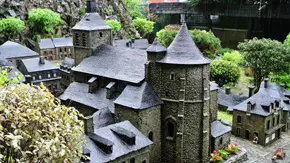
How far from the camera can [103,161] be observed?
26.9 metres

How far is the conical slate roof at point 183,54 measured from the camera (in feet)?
109

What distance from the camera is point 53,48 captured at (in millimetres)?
80688

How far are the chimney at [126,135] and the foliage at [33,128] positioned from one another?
46.0 feet

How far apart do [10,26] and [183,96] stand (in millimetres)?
61411

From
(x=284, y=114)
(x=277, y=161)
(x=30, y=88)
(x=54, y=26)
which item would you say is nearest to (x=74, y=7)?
(x=54, y=26)

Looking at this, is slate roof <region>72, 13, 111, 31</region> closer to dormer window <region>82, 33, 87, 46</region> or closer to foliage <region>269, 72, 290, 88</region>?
dormer window <region>82, 33, 87, 46</region>

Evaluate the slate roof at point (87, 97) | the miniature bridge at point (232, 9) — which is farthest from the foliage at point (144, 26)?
the slate roof at point (87, 97)

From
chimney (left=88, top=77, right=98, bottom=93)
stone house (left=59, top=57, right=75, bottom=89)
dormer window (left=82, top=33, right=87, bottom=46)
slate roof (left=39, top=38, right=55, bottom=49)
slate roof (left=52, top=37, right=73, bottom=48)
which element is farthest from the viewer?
slate roof (left=52, top=37, right=73, bottom=48)

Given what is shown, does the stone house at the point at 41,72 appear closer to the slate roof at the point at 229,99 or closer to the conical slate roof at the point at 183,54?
the slate roof at the point at 229,99

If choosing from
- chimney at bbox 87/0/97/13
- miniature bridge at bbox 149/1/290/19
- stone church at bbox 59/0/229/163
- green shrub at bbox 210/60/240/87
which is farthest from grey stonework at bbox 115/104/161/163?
miniature bridge at bbox 149/1/290/19

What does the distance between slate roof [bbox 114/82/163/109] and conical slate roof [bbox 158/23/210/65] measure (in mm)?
3457

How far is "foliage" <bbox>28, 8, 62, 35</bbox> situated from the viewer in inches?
3383

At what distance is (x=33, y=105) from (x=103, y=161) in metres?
13.6

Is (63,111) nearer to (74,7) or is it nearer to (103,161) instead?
(103,161)
